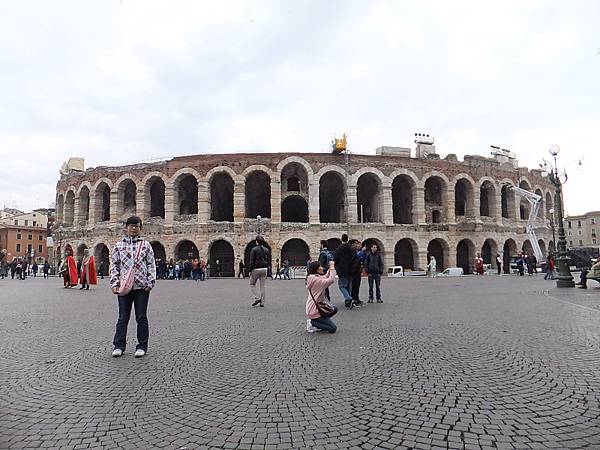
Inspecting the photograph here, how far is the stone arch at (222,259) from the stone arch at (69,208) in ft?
49.7

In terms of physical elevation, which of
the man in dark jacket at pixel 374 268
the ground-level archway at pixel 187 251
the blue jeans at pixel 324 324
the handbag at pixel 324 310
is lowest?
the blue jeans at pixel 324 324

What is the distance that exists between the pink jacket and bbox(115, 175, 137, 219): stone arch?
28100mm

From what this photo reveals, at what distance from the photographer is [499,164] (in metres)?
34.3

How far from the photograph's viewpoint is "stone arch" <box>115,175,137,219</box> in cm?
3116

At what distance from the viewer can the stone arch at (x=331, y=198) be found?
32.5 metres

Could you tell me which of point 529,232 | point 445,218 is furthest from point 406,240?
point 529,232

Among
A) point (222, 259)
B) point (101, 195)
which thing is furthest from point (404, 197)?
point (101, 195)

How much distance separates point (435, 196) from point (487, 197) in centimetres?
503

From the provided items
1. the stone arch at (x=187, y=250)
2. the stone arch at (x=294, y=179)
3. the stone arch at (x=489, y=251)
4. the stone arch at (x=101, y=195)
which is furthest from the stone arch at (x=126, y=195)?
the stone arch at (x=489, y=251)

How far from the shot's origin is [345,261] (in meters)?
9.41

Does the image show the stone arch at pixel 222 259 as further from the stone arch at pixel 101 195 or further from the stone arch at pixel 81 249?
the stone arch at pixel 81 249

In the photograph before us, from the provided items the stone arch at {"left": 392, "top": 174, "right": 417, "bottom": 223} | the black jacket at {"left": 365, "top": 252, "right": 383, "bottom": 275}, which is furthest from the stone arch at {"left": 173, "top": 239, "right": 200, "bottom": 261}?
the black jacket at {"left": 365, "top": 252, "right": 383, "bottom": 275}

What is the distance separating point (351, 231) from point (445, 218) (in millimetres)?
8829

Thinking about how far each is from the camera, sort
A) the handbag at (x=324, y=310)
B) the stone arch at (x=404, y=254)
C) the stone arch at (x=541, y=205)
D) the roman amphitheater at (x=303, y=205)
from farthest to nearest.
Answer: the stone arch at (x=541, y=205) < the stone arch at (x=404, y=254) < the roman amphitheater at (x=303, y=205) < the handbag at (x=324, y=310)
